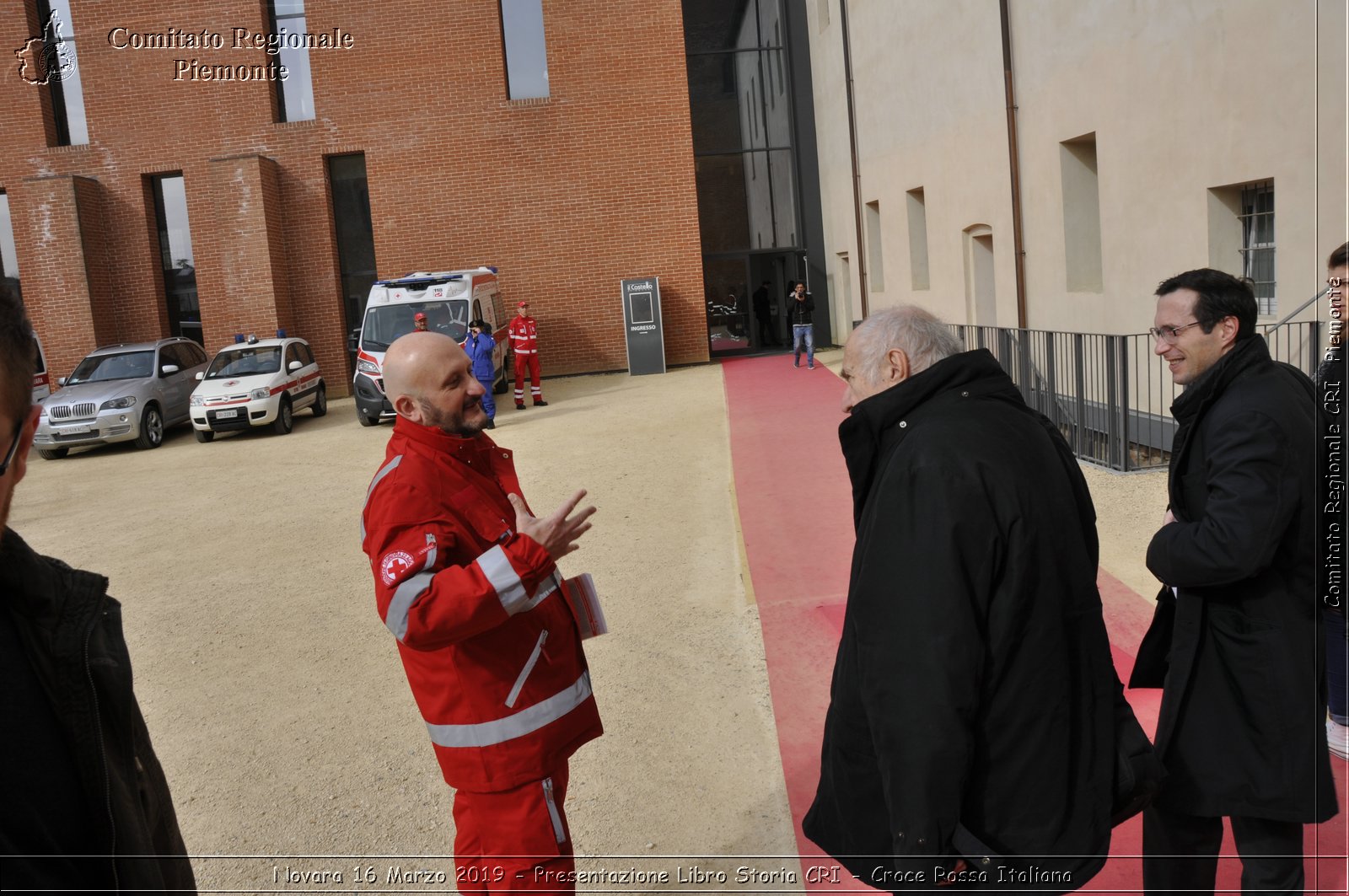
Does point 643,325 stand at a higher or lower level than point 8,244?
lower

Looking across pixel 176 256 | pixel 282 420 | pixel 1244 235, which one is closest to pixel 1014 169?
pixel 1244 235

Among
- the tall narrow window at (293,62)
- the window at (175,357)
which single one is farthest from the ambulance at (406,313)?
the tall narrow window at (293,62)

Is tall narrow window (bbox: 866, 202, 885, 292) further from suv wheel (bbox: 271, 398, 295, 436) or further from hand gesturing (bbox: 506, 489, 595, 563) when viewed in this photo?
hand gesturing (bbox: 506, 489, 595, 563)

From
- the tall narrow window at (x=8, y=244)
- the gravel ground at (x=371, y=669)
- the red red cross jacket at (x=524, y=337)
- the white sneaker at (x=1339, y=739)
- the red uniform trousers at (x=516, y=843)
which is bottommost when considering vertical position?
the gravel ground at (x=371, y=669)

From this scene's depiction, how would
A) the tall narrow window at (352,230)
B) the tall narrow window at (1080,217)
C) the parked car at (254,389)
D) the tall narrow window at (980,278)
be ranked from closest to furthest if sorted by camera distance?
the tall narrow window at (1080,217) → the tall narrow window at (980,278) → the parked car at (254,389) → the tall narrow window at (352,230)

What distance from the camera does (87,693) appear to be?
5.09ft

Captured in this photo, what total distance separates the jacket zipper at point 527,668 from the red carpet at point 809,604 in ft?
4.98

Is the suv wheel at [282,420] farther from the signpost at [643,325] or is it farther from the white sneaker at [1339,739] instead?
the white sneaker at [1339,739]

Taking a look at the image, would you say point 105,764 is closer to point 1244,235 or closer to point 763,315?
point 1244,235

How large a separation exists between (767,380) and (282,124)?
12865mm

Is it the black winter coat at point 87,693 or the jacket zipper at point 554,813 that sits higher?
the black winter coat at point 87,693

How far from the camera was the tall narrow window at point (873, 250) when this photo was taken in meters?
22.7

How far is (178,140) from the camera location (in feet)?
79.8

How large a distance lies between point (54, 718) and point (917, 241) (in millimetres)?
19358
